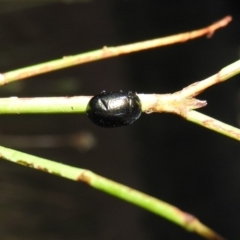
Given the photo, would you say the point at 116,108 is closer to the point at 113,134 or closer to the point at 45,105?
the point at 45,105

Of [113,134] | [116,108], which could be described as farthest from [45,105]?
[113,134]

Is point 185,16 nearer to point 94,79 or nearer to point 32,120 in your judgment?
point 94,79

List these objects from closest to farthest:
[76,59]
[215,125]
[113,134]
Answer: [215,125] → [76,59] → [113,134]

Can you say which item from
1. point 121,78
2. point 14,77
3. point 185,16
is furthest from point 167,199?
point 14,77

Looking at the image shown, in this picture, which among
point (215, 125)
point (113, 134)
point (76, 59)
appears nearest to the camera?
point (215, 125)

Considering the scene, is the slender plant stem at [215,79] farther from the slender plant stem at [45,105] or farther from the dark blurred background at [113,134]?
the dark blurred background at [113,134]

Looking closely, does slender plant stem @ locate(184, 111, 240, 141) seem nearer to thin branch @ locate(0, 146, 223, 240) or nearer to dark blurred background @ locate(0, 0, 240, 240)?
thin branch @ locate(0, 146, 223, 240)
